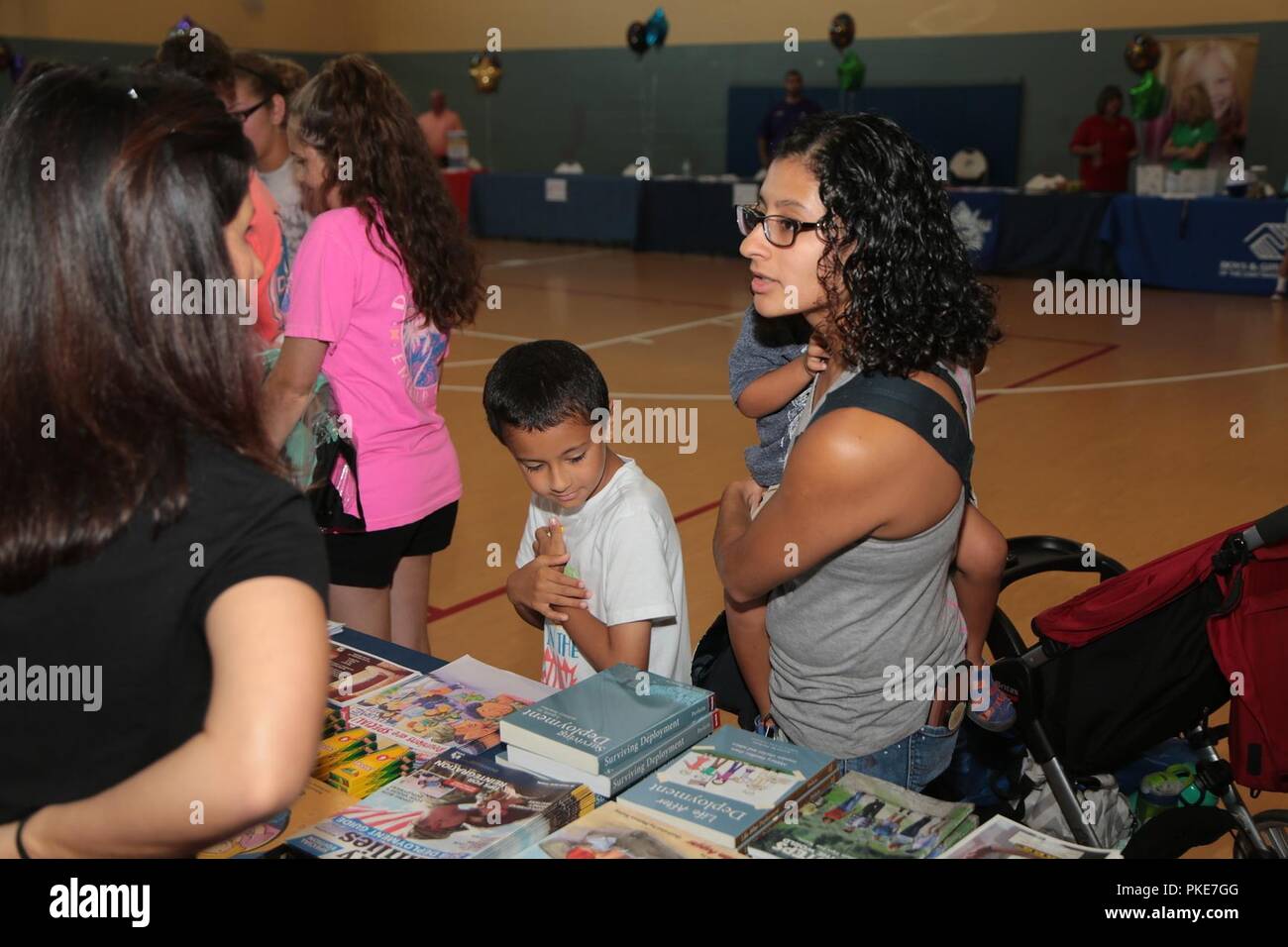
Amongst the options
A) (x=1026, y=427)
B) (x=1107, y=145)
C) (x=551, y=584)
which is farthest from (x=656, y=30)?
(x=551, y=584)

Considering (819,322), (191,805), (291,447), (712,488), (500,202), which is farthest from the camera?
(500,202)

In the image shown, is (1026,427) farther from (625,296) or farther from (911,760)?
(625,296)

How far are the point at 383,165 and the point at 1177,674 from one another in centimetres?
181

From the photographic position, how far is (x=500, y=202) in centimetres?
1503

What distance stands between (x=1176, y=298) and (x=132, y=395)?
10.6m

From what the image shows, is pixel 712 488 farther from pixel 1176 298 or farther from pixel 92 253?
pixel 1176 298

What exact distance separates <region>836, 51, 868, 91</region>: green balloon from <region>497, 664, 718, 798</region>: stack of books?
12.2 m

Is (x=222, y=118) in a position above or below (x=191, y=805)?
above

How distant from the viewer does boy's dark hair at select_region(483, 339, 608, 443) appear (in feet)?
7.07

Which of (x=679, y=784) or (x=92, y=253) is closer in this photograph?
(x=92, y=253)

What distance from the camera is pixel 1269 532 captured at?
187cm

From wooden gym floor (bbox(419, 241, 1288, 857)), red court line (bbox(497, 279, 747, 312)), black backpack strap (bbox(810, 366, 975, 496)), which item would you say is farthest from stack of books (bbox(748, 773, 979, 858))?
red court line (bbox(497, 279, 747, 312))

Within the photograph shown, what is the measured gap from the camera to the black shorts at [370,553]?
2.58m

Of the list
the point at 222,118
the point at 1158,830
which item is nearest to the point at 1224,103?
the point at 1158,830
